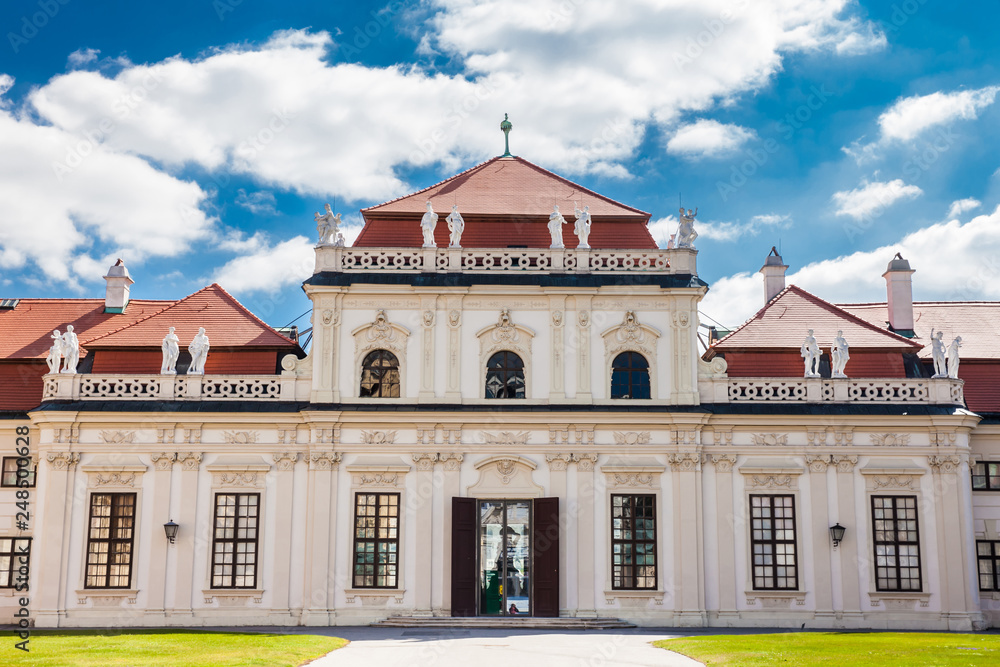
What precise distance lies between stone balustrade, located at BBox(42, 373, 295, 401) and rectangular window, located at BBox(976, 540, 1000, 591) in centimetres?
1876

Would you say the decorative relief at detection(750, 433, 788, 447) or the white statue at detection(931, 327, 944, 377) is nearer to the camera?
the decorative relief at detection(750, 433, 788, 447)

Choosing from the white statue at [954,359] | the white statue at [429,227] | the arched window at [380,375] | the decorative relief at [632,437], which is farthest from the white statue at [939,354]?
the arched window at [380,375]

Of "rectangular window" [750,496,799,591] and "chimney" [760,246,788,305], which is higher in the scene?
"chimney" [760,246,788,305]

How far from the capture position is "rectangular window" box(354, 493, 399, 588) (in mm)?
25891

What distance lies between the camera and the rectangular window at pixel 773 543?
26.2 m

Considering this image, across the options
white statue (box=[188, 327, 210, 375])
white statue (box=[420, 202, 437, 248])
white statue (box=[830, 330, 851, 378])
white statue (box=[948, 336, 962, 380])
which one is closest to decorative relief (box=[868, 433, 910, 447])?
white statue (box=[830, 330, 851, 378])

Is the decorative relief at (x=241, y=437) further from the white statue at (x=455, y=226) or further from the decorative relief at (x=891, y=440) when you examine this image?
the decorative relief at (x=891, y=440)

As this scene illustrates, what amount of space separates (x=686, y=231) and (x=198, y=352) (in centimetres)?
1346

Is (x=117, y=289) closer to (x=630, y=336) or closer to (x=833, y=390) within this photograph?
(x=630, y=336)

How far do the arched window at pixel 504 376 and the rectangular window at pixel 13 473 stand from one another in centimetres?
1235

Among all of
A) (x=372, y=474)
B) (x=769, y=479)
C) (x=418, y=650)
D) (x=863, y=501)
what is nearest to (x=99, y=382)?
(x=372, y=474)

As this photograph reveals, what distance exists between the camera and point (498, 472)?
26.3m

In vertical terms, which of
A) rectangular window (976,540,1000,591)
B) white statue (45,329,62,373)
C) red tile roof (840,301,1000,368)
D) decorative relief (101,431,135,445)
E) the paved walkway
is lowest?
the paved walkway

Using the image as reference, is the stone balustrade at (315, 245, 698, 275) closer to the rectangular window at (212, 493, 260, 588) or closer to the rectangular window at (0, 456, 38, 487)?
the rectangular window at (212, 493, 260, 588)
